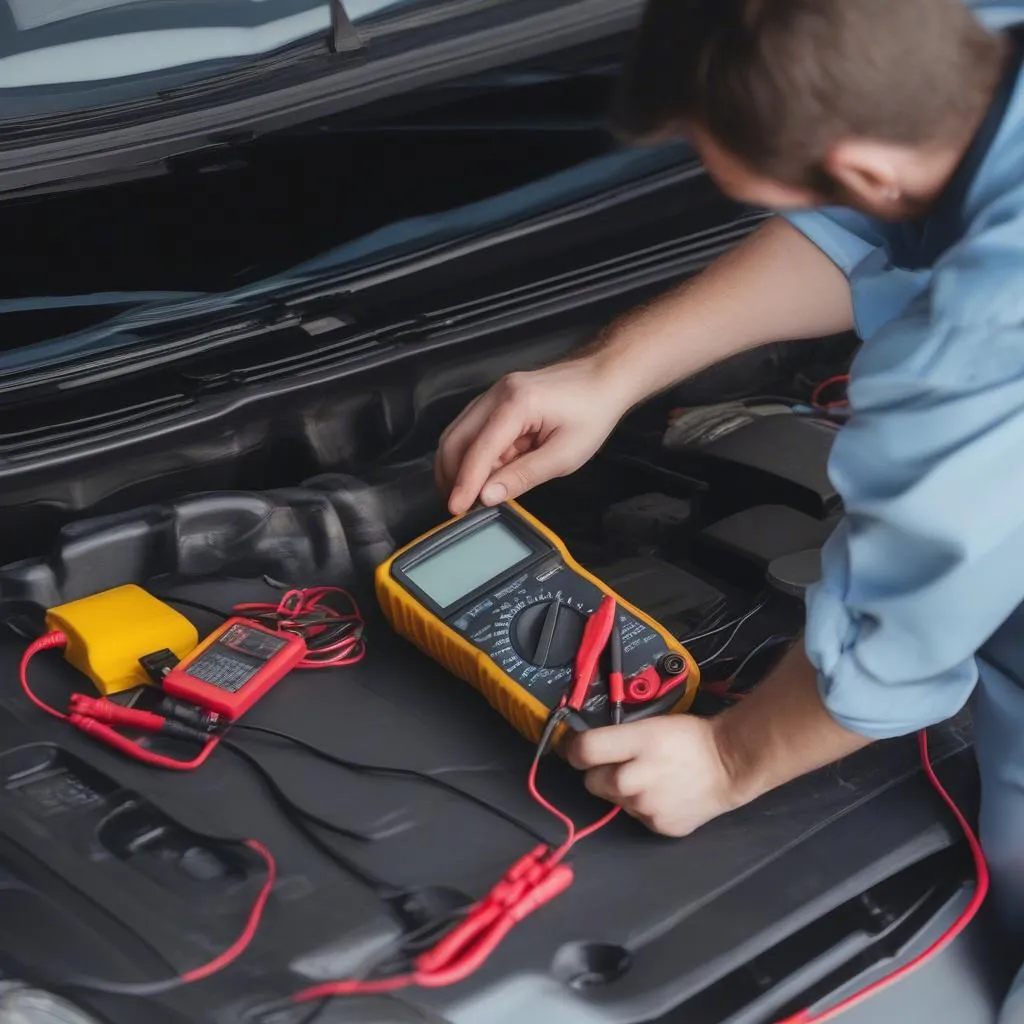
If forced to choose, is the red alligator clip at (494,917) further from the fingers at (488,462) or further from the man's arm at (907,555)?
the fingers at (488,462)

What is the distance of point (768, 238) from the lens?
1.12m

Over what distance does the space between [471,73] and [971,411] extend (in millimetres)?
711

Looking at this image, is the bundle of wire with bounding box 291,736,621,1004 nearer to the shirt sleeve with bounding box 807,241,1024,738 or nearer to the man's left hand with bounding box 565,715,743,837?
the man's left hand with bounding box 565,715,743,837

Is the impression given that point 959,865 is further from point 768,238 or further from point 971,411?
point 768,238

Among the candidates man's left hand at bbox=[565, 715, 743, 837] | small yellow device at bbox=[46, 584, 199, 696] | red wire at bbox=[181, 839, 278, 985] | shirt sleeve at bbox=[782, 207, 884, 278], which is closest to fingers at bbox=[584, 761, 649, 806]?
man's left hand at bbox=[565, 715, 743, 837]

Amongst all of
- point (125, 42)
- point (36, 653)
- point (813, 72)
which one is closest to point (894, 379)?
point (813, 72)

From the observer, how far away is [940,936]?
2.77 ft

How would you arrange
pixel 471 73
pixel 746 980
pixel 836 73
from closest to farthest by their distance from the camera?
pixel 836 73 → pixel 746 980 → pixel 471 73

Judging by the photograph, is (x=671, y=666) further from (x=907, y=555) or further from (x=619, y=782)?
(x=907, y=555)

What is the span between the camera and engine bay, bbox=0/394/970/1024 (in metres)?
0.75

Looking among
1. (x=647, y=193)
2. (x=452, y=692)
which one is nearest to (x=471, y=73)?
(x=647, y=193)

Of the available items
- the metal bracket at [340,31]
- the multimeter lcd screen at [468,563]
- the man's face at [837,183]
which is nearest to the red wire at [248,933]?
the multimeter lcd screen at [468,563]

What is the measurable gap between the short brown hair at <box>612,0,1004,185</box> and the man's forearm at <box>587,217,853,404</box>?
41 centimetres

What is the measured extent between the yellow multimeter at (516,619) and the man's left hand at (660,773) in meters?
0.05
